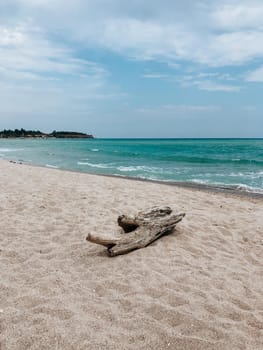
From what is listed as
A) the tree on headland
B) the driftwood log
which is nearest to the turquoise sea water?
the driftwood log

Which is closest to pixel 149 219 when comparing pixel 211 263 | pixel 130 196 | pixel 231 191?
pixel 211 263

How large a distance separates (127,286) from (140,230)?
4.63 ft

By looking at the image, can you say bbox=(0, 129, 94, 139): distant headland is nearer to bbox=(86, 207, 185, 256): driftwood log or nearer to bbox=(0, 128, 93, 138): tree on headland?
bbox=(0, 128, 93, 138): tree on headland

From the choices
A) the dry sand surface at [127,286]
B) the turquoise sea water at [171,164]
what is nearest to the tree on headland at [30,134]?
the turquoise sea water at [171,164]

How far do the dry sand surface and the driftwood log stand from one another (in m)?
0.13

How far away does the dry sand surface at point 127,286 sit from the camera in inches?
122

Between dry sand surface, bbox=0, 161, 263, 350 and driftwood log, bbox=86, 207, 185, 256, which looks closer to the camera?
dry sand surface, bbox=0, 161, 263, 350

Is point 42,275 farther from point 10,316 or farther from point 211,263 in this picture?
point 211,263

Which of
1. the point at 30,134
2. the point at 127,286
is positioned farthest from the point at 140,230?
the point at 30,134

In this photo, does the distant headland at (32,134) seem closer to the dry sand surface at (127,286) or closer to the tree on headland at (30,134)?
the tree on headland at (30,134)

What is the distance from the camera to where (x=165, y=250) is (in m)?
5.15

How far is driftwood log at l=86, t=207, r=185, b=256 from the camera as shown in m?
5.00

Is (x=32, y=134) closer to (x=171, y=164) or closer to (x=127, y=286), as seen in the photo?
(x=171, y=164)

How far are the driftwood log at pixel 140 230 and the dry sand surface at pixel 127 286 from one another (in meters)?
0.13
